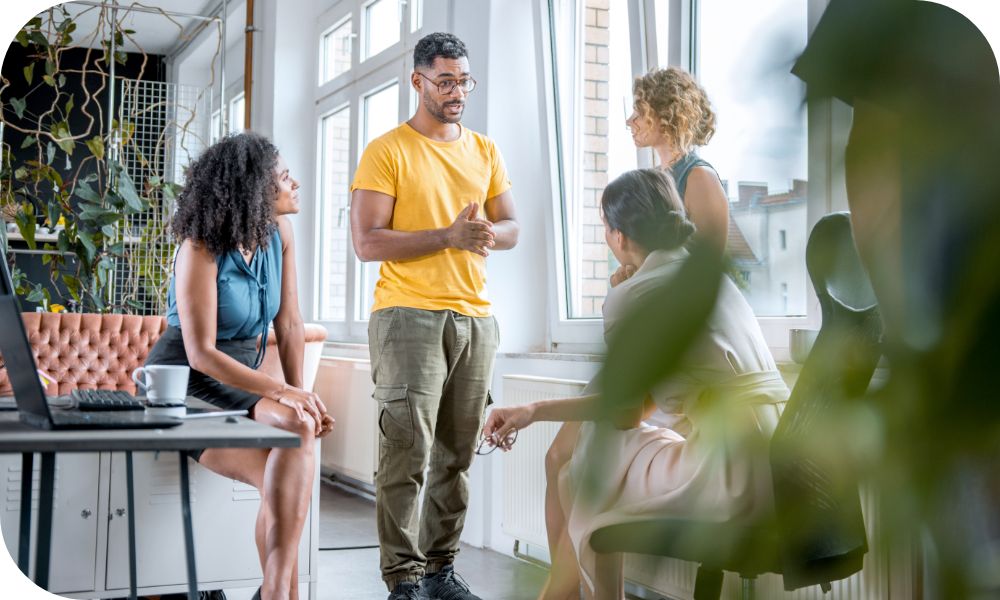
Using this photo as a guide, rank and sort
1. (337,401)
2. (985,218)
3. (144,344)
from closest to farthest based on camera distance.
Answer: (985,218) < (144,344) < (337,401)

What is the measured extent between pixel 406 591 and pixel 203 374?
0.81 meters

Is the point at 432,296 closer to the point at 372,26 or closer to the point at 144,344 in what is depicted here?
the point at 144,344

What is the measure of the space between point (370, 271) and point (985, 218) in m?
5.27

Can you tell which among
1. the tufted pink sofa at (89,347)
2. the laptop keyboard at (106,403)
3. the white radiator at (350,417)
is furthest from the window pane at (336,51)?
the laptop keyboard at (106,403)

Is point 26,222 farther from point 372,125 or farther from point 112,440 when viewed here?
point 112,440

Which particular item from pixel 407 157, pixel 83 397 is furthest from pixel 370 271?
pixel 83 397

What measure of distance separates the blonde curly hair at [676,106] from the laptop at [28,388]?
1.11m

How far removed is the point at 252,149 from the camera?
2588 millimetres

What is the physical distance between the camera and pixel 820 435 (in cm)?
25

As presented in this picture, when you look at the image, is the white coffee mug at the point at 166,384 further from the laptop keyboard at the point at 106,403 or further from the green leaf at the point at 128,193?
the green leaf at the point at 128,193

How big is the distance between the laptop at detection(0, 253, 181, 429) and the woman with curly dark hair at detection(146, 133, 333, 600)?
0.84 metres

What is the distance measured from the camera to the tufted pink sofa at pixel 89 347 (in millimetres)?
3605

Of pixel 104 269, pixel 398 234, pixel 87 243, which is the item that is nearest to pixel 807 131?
pixel 398 234

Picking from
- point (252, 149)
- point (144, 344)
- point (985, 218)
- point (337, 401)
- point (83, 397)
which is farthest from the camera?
point (337, 401)
